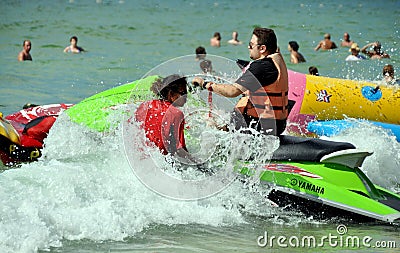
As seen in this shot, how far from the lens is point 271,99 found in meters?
6.14

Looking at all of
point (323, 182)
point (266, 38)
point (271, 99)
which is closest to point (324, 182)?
point (323, 182)

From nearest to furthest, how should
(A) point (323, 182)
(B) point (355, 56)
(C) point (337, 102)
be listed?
(A) point (323, 182)
(C) point (337, 102)
(B) point (355, 56)

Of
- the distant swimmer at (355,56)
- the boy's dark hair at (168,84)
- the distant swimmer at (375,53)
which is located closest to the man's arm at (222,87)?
the boy's dark hair at (168,84)

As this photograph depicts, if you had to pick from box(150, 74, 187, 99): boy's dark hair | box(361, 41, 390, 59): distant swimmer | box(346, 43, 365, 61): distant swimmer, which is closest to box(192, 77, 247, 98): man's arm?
box(150, 74, 187, 99): boy's dark hair

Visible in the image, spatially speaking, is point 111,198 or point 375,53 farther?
point 375,53

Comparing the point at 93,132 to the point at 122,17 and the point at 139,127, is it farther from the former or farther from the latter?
the point at 122,17

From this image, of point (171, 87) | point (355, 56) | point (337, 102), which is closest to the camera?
point (171, 87)

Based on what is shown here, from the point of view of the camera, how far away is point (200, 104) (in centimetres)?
712

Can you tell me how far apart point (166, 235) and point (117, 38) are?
17.5 m

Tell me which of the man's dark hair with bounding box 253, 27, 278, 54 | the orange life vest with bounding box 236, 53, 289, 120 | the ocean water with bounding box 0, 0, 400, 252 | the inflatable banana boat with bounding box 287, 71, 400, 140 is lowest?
the ocean water with bounding box 0, 0, 400, 252

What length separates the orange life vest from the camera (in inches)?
241

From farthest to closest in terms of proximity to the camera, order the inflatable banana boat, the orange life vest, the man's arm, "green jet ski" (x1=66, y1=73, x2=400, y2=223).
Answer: the inflatable banana boat < the orange life vest < "green jet ski" (x1=66, y1=73, x2=400, y2=223) < the man's arm

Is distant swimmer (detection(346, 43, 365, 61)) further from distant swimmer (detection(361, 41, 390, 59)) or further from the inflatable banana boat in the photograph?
the inflatable banana boat

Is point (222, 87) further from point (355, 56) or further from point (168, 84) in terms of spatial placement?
point (355, 56)
